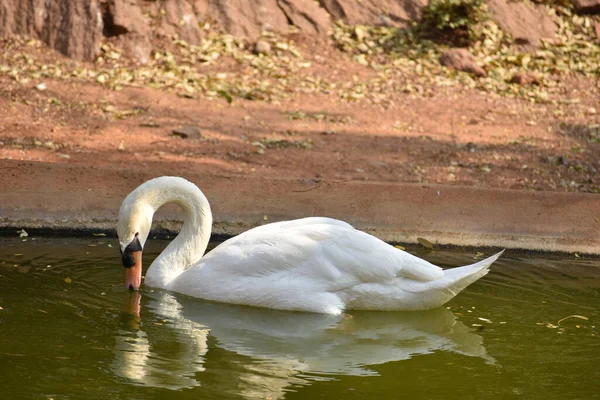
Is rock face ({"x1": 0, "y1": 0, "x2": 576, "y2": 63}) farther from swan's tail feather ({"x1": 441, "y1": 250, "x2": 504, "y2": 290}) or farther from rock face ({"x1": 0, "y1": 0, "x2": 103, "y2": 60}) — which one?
swan's tail feather ({"x1": 441, "y1": 250, "x2": 504, "y2": 290})

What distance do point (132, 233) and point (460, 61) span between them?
7.73 meters

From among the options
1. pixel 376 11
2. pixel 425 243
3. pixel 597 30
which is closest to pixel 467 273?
pixel 425 243

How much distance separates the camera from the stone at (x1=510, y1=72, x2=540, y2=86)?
12023 millimetres

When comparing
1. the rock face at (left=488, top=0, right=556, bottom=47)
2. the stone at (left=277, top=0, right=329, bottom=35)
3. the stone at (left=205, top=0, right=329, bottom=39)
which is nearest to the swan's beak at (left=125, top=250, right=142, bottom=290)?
the stone at (left=205, top=0, right=329, bottom=39)

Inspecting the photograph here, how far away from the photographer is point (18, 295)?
532 cm

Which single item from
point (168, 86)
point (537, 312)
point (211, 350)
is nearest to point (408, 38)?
point (168, 86)

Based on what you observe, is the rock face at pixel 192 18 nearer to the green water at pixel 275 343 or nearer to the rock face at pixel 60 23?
the rock face at pixel 60 23

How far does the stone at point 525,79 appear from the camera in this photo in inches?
473

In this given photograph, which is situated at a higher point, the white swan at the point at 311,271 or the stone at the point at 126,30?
the stone at the point at 126,30

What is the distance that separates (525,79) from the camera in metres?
12.0

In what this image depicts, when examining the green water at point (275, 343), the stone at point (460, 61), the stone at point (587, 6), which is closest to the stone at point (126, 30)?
the stone at point (460, 61)

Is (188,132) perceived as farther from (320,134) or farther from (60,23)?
(60,23)

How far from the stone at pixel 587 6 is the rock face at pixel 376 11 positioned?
2.25m

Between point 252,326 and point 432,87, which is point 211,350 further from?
point 432,87
